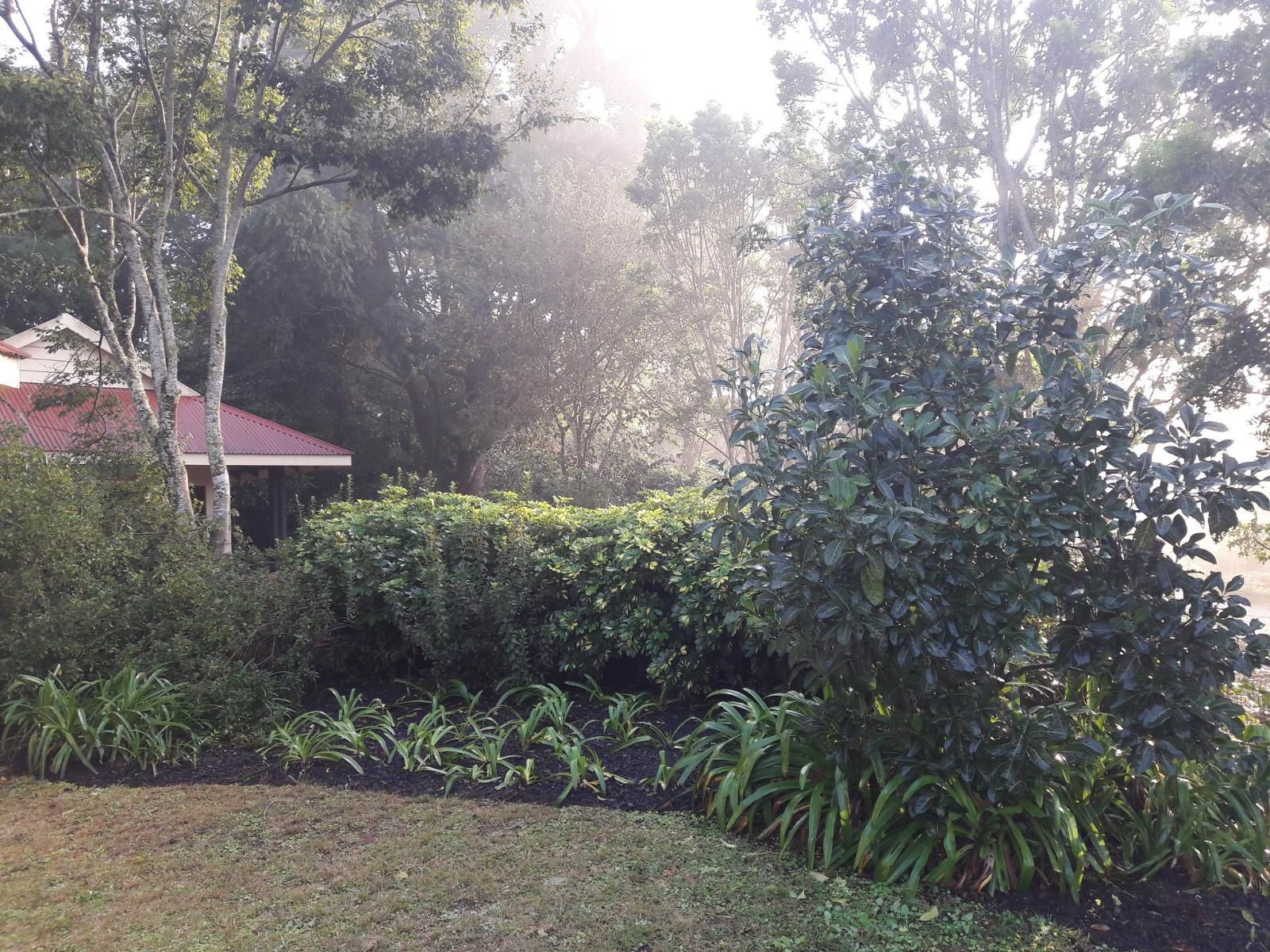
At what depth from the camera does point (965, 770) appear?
143 inches

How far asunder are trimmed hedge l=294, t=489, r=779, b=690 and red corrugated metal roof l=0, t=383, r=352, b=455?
19.0 ft

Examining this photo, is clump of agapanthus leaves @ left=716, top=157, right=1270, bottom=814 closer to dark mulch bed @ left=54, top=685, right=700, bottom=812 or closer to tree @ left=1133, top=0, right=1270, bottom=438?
dark mulch bed @ left=54, top=685, right=700, bottom=812

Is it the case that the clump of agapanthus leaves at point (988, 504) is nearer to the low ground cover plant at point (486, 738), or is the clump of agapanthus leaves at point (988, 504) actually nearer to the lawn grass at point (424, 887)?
the lawn grass at point (424, 887)

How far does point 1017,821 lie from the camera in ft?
12.5

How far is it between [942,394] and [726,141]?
21950 millimetres

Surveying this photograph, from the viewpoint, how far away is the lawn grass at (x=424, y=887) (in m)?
3.29

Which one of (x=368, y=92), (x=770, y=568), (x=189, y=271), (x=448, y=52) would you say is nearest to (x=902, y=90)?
(x=448, y=52)

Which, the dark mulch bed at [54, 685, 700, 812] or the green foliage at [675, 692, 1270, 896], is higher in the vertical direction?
the green foliage at [675, 692, 1270, 896]

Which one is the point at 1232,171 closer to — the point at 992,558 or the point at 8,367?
the point at 992,558

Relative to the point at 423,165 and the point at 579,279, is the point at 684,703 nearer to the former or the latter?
the point at 423,165

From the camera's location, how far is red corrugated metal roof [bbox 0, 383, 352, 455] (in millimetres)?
12219

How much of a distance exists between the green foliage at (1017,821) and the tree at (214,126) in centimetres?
642

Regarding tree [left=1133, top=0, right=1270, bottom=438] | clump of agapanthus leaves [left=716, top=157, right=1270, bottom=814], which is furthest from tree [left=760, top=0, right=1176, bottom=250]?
clump of agapanthus leaves [left=716, top=157, right=1270, bottom=814]

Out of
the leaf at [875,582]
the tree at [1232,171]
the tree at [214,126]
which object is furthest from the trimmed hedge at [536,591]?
the tree at [1232,171]
